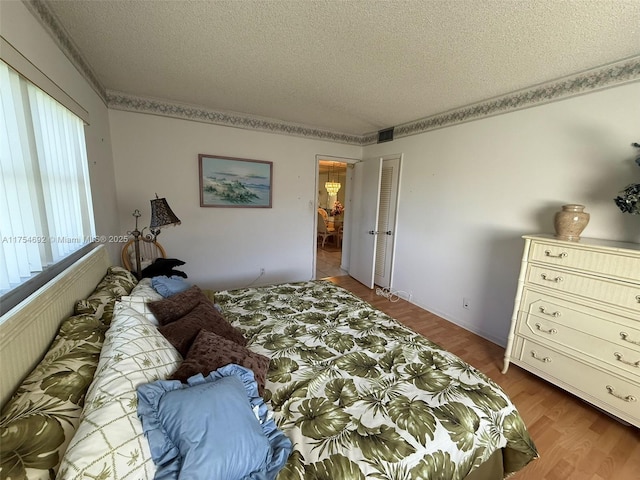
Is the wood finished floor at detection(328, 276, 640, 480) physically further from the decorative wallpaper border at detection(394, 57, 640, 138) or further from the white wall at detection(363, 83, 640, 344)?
the decorative wallpaper border at detection(394, 57, 640, 138)

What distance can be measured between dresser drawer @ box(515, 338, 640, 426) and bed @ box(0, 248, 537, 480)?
3.35ft

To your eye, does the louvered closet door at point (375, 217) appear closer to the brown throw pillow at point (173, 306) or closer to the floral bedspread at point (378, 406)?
the floral bedspread at point (378, 406)

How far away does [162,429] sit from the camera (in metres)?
0.84

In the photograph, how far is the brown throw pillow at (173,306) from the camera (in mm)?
1508

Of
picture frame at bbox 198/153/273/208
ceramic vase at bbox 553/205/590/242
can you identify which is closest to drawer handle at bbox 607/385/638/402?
ceramic vase at bbox 553/205/590/242

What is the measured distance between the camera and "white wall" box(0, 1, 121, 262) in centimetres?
121

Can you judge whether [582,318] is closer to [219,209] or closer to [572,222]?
[572,222]

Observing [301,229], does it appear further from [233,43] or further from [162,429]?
[162,429]

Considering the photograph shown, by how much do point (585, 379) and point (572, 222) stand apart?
111cm

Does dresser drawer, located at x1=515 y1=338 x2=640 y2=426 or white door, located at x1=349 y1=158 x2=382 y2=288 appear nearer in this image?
dresser drawer, located at x1=515 y1=338 x2=640 y2=426

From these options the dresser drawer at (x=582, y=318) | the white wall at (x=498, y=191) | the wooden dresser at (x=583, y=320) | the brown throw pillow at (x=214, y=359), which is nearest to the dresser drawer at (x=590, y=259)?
the wooden dresser at (x=583, y=320)

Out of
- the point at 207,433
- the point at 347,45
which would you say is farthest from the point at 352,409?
the point at 347,45

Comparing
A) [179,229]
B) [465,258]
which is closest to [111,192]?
[179,229]

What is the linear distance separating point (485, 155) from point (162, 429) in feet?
11.0
